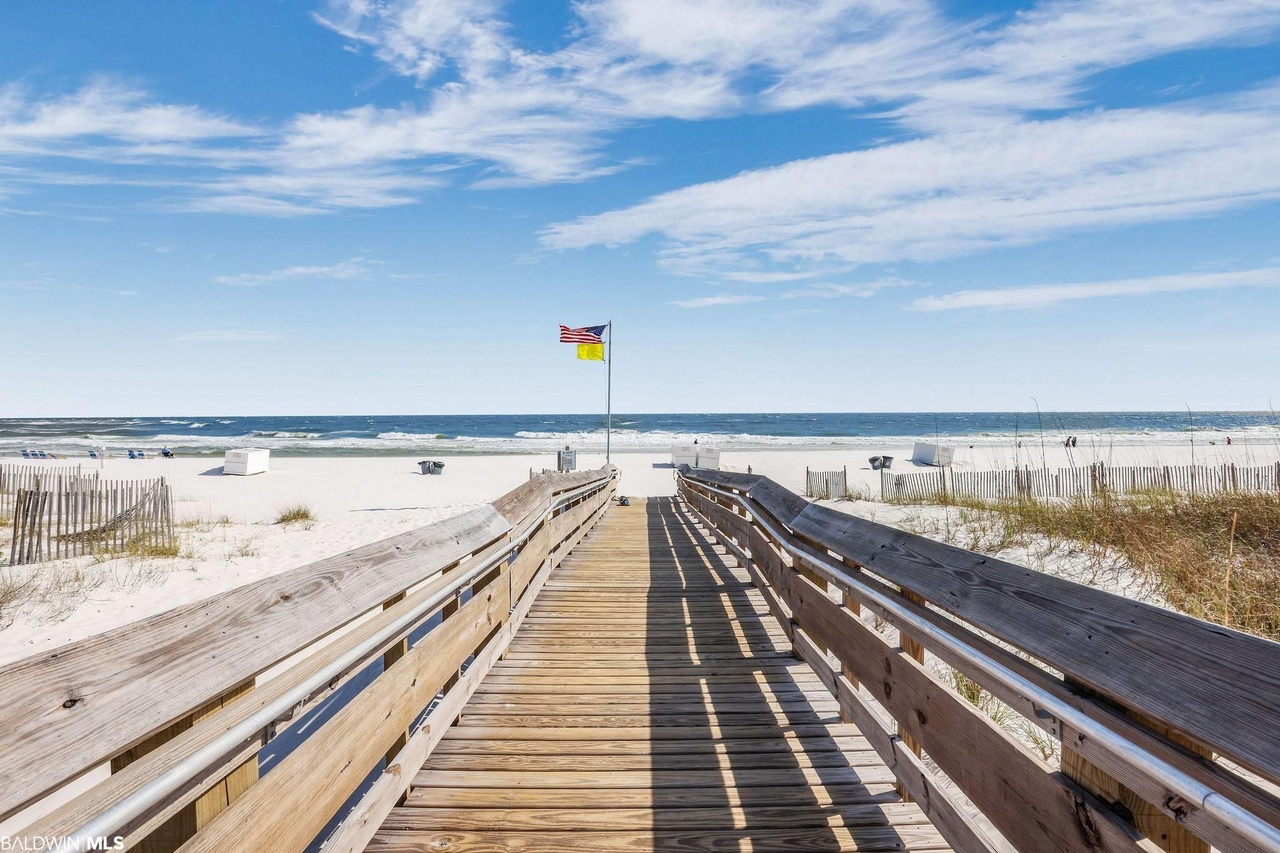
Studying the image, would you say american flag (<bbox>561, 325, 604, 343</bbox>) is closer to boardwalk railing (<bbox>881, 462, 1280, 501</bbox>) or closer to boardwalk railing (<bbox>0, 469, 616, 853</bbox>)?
boardwalk railing (<bbox>881, 462, 1280, 501</bbox>)

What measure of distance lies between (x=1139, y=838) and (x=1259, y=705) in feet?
1.29

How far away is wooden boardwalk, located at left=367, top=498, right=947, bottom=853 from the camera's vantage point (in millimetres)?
2502

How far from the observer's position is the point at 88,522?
12102mm

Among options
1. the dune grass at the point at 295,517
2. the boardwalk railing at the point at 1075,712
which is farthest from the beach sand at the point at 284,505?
the boardwalk railing at the point at 1075,712

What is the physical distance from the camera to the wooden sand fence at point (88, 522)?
1059cm

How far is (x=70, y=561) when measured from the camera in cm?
1059

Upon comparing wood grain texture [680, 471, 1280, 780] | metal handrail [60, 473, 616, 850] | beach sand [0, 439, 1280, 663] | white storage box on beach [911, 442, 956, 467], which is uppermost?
wood grain texture [680, 471, 1280, 780]

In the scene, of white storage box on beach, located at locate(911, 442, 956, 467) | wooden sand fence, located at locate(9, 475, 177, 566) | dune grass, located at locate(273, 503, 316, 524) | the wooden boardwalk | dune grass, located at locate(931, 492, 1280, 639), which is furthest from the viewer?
white storage box on beach, located at locate(911, 442, 956, 467)

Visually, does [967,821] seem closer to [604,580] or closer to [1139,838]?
[1139,838]

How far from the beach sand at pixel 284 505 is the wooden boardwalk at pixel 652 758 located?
5995mm

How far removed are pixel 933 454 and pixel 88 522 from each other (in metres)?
29.3

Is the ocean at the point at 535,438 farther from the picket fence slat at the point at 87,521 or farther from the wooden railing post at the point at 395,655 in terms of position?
the wooden railing post at the point at 395,655

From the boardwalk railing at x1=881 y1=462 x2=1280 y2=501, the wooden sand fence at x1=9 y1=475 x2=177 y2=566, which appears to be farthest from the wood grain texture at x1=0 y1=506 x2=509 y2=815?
the boardwalk railing at x1=881 y1=462 x2=1280 y2=501

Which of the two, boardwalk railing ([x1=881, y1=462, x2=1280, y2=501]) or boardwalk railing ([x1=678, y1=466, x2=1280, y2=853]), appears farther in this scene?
boardwalk railing ([x1=881, y1=462, x2=1280, y2=501])
